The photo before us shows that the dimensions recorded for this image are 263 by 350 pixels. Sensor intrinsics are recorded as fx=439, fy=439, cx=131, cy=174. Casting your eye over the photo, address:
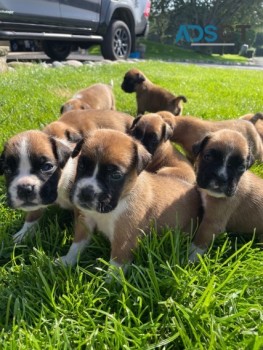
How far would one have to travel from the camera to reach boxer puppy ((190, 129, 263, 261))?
3.47 m

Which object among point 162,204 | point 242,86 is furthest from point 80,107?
point 242,86

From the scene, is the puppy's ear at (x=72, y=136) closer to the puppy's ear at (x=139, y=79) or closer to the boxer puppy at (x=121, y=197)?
the boxer puppy at (x=121, y=197)

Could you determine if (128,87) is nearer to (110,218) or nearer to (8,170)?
(8,170)

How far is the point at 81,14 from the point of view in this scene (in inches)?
537

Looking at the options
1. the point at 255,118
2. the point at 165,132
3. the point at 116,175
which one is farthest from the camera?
the point at 255,118

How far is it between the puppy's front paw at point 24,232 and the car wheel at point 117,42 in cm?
1278

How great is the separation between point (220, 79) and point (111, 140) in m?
11.7

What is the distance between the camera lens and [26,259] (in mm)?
3418

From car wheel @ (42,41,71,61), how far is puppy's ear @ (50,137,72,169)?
46.2 ft

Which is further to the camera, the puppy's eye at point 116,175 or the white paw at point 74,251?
the white paw at point 74,251

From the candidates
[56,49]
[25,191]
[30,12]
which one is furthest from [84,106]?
[56,49]

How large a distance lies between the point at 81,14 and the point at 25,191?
11578mm

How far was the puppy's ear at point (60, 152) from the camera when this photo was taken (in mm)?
3615

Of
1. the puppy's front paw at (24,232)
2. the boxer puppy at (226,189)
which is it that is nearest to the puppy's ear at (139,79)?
the boxer puppy at (226,189)
